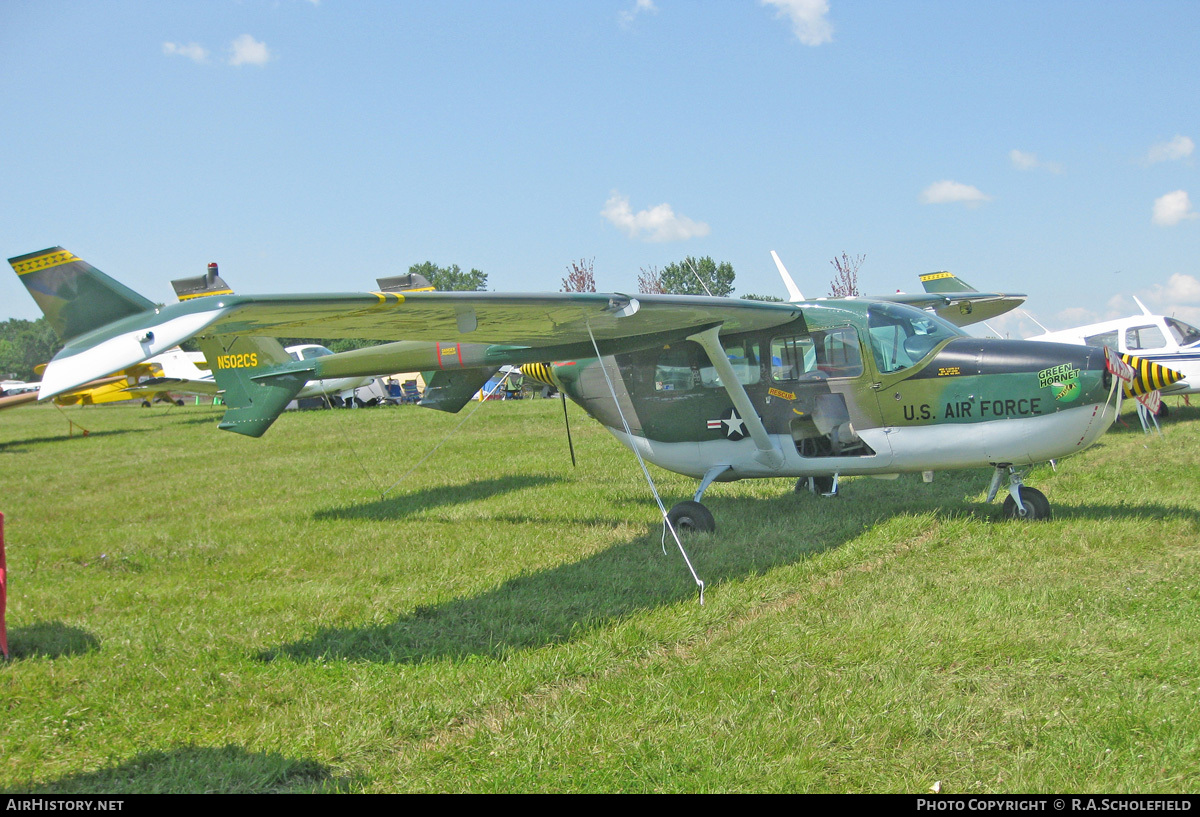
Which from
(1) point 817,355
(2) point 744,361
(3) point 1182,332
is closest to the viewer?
(1) point 817,355

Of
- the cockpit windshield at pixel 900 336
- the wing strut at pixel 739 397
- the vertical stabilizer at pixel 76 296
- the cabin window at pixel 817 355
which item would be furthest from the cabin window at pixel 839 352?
the vertical stabilizer at pixel 76 296

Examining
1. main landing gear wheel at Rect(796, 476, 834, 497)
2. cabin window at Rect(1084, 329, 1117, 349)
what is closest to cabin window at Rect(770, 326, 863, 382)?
main landing gear wheel at Rect(796, 476, 834, 497)

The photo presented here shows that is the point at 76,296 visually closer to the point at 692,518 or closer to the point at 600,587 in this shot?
the point at 600,587

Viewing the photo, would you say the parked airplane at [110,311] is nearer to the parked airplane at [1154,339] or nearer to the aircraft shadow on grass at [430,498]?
the aircraft shadow on grass at [430,498]

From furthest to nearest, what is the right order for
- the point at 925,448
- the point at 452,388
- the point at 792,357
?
the point at 452,388 < the point at 792,357 < the point at 925,448

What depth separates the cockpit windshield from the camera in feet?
23.1

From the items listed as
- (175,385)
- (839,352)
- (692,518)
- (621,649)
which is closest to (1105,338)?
(839,352)

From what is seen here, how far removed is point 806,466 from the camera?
7547 mm

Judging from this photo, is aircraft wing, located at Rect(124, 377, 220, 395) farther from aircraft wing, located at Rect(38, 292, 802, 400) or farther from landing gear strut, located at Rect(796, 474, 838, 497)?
landing gear strut, located at Rect(796, 474, 838, 497)

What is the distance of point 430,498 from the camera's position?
34.3 feet

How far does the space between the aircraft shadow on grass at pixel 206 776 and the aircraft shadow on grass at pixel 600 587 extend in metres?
1.11

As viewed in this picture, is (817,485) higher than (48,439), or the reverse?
(48,439)

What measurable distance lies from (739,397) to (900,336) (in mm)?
1548

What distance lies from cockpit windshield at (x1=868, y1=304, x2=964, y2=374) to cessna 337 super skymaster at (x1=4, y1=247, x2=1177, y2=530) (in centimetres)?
1
